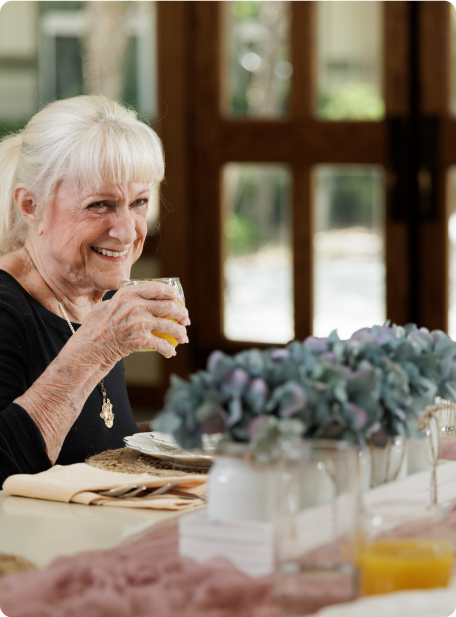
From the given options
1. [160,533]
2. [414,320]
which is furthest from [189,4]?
[160,533]

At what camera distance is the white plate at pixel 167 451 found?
1.23 meters

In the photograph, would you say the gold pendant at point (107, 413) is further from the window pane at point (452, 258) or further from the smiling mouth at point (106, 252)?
the window pane at point (452, 258)

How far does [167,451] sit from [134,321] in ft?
0.84

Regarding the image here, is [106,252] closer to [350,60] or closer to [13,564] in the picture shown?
[13,564]

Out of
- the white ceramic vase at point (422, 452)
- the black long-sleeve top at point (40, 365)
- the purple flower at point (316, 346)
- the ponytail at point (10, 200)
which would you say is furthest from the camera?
the ponytail at point (10, 200)

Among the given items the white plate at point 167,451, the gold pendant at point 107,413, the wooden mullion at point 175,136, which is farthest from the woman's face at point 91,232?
the wooden mullion at point 175,136

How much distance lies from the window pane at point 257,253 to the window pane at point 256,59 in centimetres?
30

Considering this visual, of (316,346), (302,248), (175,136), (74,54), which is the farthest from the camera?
(74,54)

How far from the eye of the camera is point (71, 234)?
5.64 feet

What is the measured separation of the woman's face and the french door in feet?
7.66

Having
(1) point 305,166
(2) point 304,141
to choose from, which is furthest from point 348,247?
(2) point 304,141

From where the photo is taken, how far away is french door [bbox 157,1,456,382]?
3.87 m

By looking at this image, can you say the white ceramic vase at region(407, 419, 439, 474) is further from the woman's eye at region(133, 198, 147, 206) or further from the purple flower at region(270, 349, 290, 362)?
the woman's eye at region(133, 198, 147, 206)

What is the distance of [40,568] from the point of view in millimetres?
834
